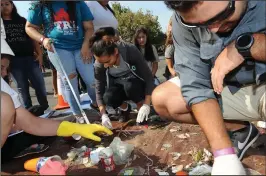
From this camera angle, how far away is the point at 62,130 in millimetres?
2266

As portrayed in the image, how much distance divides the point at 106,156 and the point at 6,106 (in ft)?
2.37

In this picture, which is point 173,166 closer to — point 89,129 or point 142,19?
point 89,129

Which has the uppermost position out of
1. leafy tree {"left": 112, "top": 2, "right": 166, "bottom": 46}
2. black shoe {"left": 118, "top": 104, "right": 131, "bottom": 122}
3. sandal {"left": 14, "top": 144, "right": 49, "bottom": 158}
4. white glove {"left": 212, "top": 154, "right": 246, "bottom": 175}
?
white glove {"left": 212, "top": 154, "right": 246, "bottom": 175}

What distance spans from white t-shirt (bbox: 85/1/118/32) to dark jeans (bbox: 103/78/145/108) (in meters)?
0.87

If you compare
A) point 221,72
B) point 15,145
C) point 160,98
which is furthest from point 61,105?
point 221,72

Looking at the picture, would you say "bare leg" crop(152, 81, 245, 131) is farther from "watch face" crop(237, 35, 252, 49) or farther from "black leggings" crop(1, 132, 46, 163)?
"black leggings" crop(1, 132, 46, 163)

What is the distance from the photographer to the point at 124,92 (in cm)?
341

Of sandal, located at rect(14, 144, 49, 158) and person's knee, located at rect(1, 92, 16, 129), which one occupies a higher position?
person's knee, located at rect(1, 92, 16, 129)

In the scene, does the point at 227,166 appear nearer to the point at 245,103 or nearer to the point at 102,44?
the point at 245,103

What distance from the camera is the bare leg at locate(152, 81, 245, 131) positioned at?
79.5 inches

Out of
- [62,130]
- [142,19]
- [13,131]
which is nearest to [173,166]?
[62,130]

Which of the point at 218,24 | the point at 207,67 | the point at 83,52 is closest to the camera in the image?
the point at 218,24

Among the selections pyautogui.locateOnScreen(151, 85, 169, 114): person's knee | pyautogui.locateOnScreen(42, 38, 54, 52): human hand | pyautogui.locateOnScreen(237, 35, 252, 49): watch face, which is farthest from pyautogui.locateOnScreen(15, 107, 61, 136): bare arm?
pyautogui.locateOnScreen(237, 35, 252, 49): watch face

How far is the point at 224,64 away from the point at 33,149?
1.75 m
